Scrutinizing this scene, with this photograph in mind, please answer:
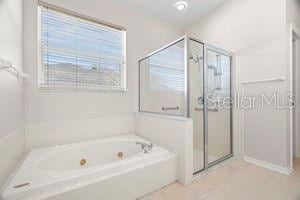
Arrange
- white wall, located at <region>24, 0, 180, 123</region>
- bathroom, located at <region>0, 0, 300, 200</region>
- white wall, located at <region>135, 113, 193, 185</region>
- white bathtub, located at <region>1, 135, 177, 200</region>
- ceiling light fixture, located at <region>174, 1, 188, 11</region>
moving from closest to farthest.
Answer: white bathtub, located at <region>1, 135, 177, 200</region>
bathroom, located at <region>0, 0, 300, 200</region>
white wall, located at <region>135, 113, 193, 185</region>
white wall, located at <region>24, 0, 180, 123</region>
ceiling light fixture, located at <region>174, 1, 188, 11</region>

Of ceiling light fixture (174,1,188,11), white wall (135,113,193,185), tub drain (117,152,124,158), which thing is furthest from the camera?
ceiling light fixture (174,1,188,11)

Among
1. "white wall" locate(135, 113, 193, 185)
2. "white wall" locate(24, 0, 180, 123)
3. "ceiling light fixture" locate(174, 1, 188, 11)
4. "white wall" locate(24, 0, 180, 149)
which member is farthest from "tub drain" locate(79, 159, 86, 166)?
"ceiling light fixture" locate(174, 1, 188, 11)

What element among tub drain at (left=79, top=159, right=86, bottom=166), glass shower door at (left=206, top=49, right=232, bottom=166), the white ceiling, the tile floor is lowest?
the tile floor

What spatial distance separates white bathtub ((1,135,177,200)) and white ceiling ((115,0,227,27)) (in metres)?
2.28

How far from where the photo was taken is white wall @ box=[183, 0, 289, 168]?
1.81 metres

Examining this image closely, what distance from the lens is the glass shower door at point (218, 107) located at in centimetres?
209

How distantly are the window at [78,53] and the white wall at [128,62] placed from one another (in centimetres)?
9

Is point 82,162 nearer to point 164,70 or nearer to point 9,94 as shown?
point 9,94

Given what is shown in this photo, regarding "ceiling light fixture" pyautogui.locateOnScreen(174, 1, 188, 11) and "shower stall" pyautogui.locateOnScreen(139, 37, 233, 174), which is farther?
"ceiling light fixture" pyautogui.locateOnScreen(174, 1, 188, 11)

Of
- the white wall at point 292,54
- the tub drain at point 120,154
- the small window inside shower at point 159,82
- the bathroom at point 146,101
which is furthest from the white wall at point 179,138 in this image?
the white wall at point 292,54

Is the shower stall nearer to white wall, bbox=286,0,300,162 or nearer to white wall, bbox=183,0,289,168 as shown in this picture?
white wall, bbox=183,0,289,168

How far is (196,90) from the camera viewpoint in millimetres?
1892

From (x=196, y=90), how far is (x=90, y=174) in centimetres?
150

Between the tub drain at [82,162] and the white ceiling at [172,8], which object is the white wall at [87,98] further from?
the tub drain at [82,162]
